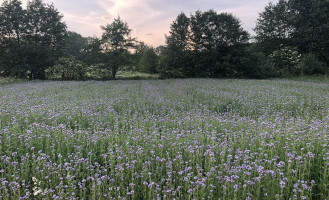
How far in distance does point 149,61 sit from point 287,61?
2204 centimetres

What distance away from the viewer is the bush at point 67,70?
3019cm

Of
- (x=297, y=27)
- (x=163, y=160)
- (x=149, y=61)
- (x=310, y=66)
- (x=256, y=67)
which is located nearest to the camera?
(x=163, y=160)

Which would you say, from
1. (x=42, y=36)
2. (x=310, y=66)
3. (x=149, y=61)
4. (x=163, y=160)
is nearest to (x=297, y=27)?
(x=310, y=66)

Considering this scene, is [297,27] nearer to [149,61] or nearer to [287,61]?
[287,61]

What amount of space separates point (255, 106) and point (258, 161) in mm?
5987

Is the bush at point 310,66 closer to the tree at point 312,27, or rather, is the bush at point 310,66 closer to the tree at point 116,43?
the tree at point 312,27

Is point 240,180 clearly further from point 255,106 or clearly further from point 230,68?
point 230,68

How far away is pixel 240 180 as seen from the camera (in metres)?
3.46

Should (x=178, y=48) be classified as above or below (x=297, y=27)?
below

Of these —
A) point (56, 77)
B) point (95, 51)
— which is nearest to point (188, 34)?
point (95, 51)

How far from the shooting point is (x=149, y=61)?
41.8 meters

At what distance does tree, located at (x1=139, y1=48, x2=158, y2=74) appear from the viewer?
41.6 metres

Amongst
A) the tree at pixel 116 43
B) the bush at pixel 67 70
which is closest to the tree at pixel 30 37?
the bush at pixel 67 70

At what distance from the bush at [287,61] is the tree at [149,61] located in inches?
755
